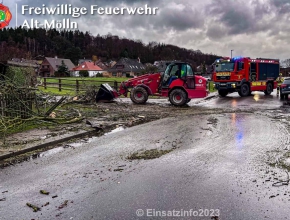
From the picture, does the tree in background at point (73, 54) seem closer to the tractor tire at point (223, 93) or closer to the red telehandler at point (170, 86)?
the tractor tire at point (223, 93)

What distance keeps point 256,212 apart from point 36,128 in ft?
24.9

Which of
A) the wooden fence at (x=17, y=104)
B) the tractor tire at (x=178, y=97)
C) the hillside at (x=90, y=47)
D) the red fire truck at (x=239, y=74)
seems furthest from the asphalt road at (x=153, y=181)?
the hillside at (x=90, y=47)

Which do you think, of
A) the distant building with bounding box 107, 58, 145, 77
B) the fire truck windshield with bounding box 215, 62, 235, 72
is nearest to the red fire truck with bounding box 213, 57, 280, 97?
the fire truck windshield with bounding box 215, 62, 235, 72

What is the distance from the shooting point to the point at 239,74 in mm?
23641

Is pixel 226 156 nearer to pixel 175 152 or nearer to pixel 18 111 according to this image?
pixel 175 152

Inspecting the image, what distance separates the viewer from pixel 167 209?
12.8 feet

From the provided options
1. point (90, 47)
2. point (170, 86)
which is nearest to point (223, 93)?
point (170, 86)

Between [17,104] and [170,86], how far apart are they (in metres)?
9.41

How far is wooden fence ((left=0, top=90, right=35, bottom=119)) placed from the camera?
9.38m

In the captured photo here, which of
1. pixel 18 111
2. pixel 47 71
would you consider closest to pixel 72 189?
pixel 18 111

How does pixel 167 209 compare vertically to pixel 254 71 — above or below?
below

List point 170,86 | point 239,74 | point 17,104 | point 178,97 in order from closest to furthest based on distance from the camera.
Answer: point 17,104 < point 178,97 < point 170,86 < point 239,74

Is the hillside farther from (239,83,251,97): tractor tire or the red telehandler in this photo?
the red telehandler

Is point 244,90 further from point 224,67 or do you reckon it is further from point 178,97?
point 178,97
